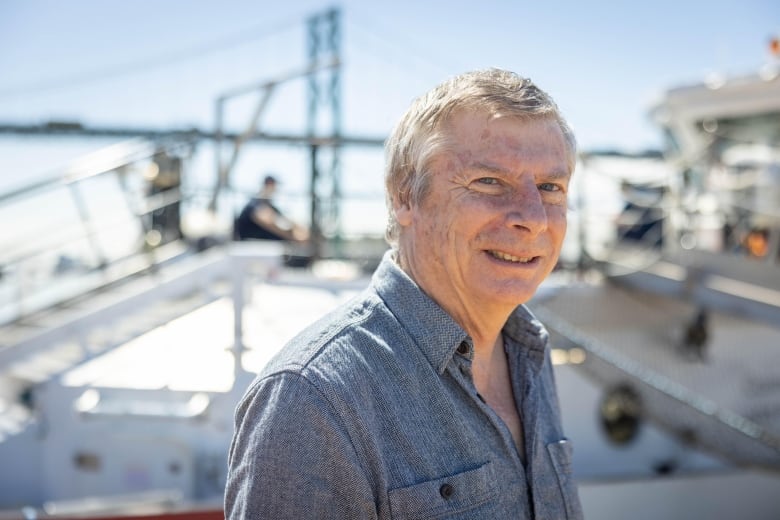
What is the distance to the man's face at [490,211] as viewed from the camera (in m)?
1.24

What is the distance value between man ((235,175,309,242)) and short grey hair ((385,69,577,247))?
4408mm

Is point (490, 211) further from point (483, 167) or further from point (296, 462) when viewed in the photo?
point (296, 462)

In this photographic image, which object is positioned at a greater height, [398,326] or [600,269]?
[398,326]

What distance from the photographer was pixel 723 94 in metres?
7.15

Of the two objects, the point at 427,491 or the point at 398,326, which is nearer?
the point at 427,491

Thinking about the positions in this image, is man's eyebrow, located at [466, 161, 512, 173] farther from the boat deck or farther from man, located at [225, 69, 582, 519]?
the boat deck

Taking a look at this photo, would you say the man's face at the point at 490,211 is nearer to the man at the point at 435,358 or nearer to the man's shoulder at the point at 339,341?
the man at the point at 435,358

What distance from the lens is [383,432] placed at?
1.13 m

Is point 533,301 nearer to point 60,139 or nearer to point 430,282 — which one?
point 430,282

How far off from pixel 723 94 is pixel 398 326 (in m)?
6.91

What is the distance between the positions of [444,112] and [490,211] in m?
0.18

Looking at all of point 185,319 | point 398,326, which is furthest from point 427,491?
point 185,319

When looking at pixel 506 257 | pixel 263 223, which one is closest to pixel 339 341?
pixel 506 257

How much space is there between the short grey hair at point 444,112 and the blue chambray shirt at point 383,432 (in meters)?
0.16
